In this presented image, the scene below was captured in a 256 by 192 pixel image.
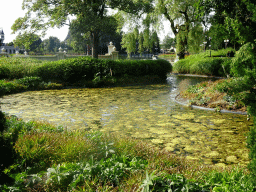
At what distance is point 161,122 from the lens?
737 cm

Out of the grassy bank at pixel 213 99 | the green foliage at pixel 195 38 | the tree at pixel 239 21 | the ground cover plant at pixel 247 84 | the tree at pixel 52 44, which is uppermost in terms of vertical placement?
the tree at pixel 52 44

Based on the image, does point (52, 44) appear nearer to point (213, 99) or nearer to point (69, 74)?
point (69, 74)

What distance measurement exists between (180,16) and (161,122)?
79.6ft

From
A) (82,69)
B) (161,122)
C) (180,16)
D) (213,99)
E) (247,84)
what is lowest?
(161,122)

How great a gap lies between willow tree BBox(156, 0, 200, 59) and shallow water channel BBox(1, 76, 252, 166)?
61.6 ft

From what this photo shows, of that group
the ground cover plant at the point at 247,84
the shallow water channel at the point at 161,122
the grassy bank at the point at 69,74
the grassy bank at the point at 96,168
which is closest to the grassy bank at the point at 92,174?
the grassy bank at the point at 96,168

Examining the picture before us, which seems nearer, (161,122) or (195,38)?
(161,122)

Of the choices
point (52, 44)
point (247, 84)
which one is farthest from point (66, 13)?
point (52, 44)

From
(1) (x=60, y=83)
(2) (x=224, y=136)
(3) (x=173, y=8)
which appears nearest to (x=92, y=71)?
(1) (x=60, y=83)

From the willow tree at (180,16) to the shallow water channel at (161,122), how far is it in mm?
18776

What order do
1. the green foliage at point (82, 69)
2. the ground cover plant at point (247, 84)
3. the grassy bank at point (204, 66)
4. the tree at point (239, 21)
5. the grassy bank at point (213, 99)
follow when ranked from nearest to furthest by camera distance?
the ground cover plant at point (247, 84), the tree at point (239, 21), the grassy bank at point (213, 99), the green foliage at point (82, 69), the grassy bank at point (204, 66)

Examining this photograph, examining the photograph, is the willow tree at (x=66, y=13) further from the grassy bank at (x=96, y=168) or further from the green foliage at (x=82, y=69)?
the grassy bank at (x=96, y=168)

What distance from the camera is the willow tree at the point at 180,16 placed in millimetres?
27031

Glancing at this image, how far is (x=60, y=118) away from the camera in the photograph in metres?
7.80
